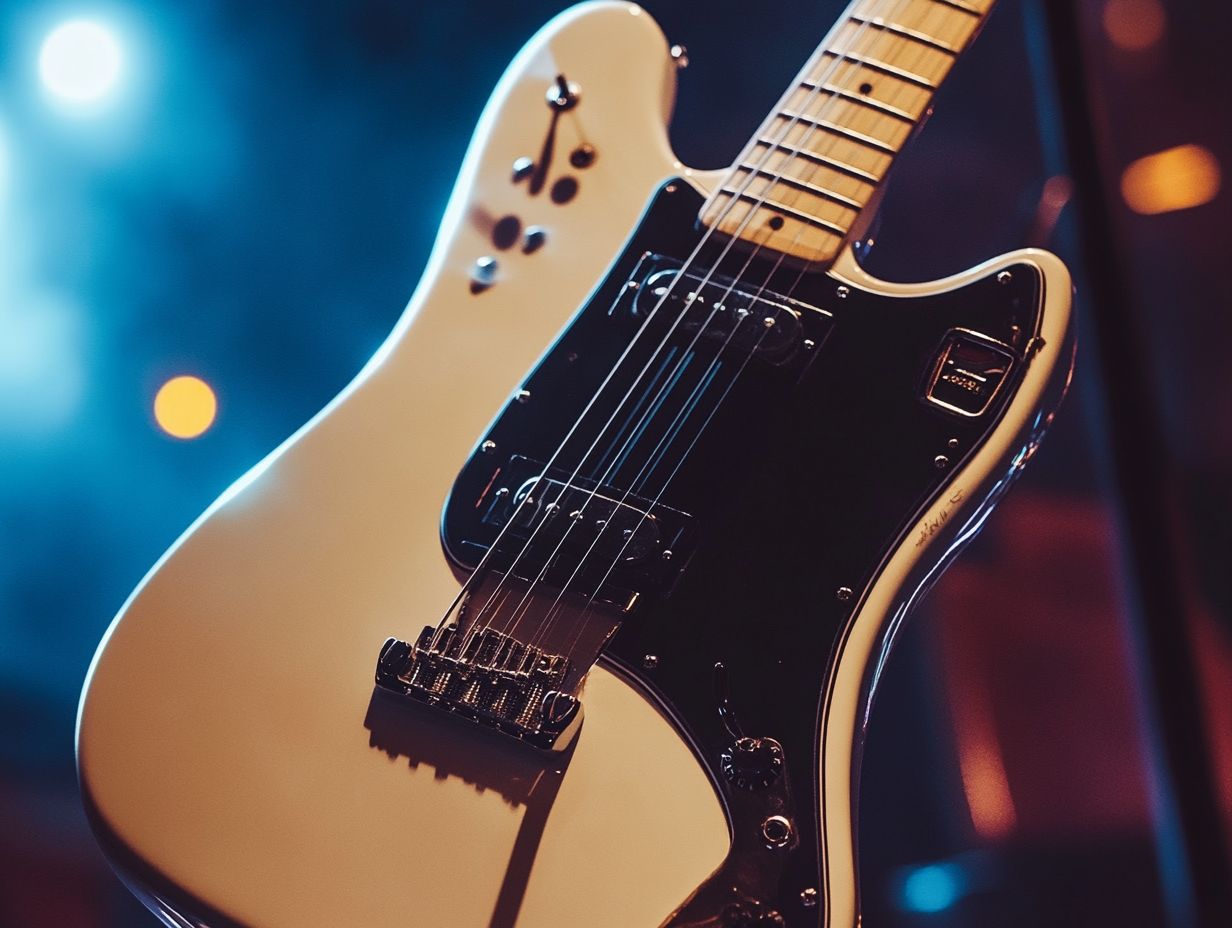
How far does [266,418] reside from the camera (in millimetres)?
1086

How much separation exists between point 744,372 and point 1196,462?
0.91 meters

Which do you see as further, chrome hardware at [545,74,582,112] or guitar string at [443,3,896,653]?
chrome hardware at [545,74,582,112]

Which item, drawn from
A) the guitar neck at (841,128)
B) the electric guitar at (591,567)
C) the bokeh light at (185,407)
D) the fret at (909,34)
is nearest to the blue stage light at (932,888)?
the electric guitar at (591,567)

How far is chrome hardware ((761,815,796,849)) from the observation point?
0.50 meters

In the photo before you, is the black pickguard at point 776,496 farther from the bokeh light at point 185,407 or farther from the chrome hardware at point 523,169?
the bokeh light at point 185,407

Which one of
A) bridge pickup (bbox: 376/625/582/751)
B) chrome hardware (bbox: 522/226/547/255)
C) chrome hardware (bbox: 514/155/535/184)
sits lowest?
bridge pickup (bbox: 376/625/582/751)

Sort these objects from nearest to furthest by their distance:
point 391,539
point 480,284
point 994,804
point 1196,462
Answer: point 391,539
point 480,284
point 994,804
point 1196,462

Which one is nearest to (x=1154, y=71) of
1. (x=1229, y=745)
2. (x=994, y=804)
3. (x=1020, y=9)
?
(x=1020, y=9)

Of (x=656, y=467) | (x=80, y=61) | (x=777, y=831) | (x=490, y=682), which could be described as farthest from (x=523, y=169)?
(x=80, y=61)

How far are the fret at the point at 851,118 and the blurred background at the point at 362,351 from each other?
0.34 m

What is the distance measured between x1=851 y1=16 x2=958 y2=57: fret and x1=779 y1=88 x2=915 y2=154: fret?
0.28 feet

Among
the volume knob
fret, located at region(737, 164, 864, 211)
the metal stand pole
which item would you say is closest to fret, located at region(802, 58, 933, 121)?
fret, located at region(737, 164, 864, 211)

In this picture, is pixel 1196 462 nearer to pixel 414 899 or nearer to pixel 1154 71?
pixel 1154 71

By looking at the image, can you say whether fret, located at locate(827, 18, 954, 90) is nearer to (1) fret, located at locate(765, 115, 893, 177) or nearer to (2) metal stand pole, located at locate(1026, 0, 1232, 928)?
(1) fret, located at locate(765, 115, 893, 177)
